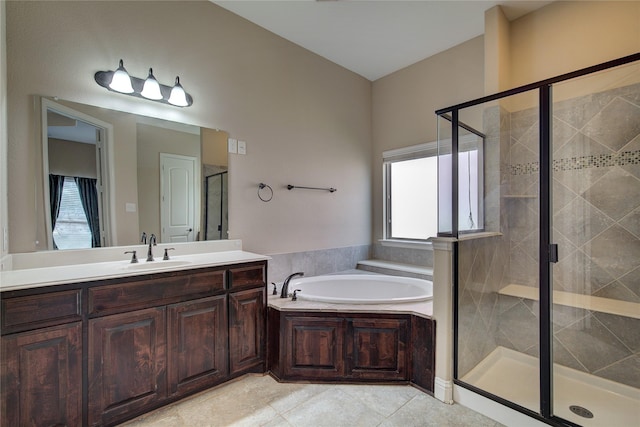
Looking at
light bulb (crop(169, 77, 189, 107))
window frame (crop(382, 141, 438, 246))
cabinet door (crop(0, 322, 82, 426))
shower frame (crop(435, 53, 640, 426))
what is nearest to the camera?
cabinet door (crop(0, 322, 82, 426))

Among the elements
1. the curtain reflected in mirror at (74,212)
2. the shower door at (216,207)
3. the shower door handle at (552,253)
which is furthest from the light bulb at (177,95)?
the shower door handle at (552,253)

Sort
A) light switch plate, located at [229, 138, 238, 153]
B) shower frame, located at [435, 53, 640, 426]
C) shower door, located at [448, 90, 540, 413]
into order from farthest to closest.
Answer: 1. light switch plate, located at [229, 138, 238, 153]
2. shower door, located at [448, 90, 540, 413]
3. shower frame, located at [435, 53, 640, 426]

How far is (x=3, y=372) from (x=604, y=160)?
3.70 meters

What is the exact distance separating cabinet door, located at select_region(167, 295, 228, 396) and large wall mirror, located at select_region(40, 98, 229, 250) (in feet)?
2.20

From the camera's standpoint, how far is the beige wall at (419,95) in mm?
2932

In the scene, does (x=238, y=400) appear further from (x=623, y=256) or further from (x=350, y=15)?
(x=350, y=15)

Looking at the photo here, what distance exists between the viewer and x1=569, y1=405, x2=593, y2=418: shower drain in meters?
1.72

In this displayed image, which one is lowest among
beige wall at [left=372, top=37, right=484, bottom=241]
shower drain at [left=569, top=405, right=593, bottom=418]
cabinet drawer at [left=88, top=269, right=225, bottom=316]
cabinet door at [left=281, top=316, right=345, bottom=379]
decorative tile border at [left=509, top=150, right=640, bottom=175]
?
shower drain at [left=569, top=405, right=593, bottom=418]

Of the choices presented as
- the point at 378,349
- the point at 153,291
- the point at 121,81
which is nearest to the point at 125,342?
the point at 153,291

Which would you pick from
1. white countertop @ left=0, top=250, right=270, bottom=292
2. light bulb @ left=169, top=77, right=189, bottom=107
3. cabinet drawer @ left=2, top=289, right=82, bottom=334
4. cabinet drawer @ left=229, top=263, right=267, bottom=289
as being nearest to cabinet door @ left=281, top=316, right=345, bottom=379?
cabinet drawer @ left=229, top=263, right=267, bottom=289

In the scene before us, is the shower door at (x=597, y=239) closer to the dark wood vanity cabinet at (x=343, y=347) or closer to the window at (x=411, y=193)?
the dark wood vanity cabinet at (x=343, y=347)

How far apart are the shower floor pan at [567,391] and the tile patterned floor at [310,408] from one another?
9.7 inches

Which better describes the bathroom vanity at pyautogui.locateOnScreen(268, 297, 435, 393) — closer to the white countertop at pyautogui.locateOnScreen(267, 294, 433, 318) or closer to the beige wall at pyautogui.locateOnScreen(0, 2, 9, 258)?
the white countertop at pyautogui.locateOnScreen(267, 294, 433, 318)

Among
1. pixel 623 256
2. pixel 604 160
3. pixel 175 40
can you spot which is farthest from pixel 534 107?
pixel 175 40
